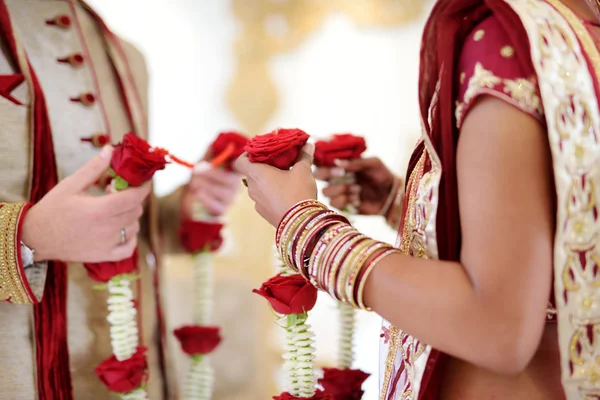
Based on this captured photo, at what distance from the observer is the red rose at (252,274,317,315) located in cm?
89

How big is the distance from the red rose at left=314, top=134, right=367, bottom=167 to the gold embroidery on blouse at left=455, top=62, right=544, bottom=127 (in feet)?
1.77

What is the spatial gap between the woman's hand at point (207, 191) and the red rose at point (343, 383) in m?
0.56

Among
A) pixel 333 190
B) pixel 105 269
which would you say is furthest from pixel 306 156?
pixel 105 269

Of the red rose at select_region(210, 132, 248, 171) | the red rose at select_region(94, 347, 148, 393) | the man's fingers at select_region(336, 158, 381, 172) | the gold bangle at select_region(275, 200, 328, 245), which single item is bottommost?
the red rose at select_region(94, 347, 148, 393)

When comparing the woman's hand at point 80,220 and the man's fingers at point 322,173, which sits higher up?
the man's fingers at point 322,173

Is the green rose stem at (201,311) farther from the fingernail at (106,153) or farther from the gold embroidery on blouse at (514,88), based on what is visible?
the gold embroidery on blouse at (514,88)

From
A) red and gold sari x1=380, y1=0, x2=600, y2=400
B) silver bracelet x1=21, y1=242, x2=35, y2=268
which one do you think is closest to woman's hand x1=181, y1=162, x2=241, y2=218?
silver bracelet x1=21, y1=242, x2=35, y2=268

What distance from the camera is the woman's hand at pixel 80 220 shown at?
3.02ft

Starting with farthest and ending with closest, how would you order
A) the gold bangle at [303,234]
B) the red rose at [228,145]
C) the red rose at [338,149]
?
the red rose at [228,145]
the red rose at [338,149]
the gold bangle at [303,234]

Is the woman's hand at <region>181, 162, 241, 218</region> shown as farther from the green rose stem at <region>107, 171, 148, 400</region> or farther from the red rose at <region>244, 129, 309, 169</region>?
the red rose at <region>244, 129, 309, 169</region>

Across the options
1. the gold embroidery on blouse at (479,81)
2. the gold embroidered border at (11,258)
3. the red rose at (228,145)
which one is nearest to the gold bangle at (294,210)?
the gold embroidery on blouse at (479,81)

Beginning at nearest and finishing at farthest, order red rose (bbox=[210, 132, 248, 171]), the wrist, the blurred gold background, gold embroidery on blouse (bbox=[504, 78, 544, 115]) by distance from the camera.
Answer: gold embroidery on blouse (bbox=[504, 78, 544, 115]), the wrist, red rose (bbox=[210, 132, 248, 171]), the blurred gold background

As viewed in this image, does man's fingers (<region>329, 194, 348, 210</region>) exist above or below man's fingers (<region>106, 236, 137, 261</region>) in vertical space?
above

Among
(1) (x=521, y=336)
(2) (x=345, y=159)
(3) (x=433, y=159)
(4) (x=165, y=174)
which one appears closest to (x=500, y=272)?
(1) (x=521, y=336)
